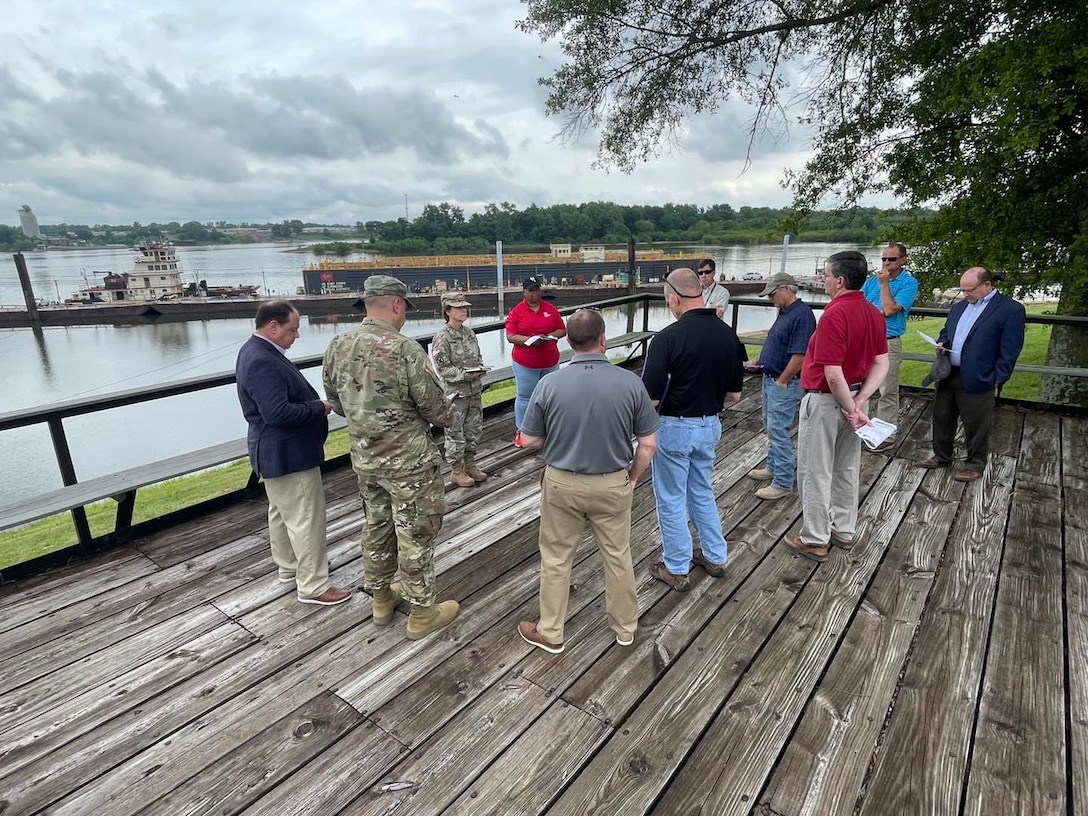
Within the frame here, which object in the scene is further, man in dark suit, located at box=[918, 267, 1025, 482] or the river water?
the river water

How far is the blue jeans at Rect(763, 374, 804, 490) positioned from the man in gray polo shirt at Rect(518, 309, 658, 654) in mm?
1765

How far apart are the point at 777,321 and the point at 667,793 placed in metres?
2.79

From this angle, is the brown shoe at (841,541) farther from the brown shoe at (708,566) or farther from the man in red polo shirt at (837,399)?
the brown shoe at (708,566)

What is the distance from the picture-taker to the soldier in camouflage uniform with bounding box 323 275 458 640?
218 cm

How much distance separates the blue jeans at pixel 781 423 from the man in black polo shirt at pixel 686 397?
3.46 feet

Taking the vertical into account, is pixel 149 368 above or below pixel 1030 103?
below

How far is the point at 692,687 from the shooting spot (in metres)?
2.07

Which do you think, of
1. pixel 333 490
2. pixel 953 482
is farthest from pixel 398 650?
pixel 953 482

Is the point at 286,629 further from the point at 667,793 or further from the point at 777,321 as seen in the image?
the point at 777,321

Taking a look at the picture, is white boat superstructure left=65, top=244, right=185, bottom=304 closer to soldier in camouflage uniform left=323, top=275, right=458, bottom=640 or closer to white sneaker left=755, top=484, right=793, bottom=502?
soldier in camouflage uniform left=323, top=275, right=458, bottom=640

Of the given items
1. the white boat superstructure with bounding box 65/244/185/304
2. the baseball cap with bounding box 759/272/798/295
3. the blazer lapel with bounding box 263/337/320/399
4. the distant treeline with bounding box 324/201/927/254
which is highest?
the distant treeline with bounding box 324/201/927/254

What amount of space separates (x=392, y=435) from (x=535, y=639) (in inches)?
41.5

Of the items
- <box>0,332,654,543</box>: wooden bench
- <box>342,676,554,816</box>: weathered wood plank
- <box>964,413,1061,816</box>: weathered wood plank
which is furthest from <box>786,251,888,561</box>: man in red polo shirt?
<box>0,332,654,543</box>: wooden bench

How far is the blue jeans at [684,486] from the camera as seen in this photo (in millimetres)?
2508
